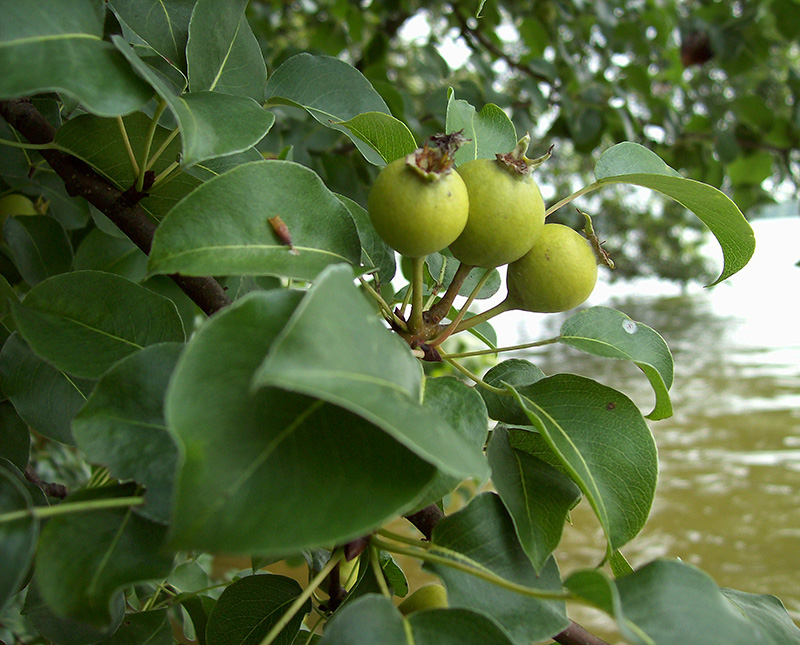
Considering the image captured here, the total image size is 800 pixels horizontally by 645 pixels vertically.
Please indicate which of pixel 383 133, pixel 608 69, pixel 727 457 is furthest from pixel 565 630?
pixel 727 457

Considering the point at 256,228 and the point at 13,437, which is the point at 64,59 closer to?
the point at 256,228

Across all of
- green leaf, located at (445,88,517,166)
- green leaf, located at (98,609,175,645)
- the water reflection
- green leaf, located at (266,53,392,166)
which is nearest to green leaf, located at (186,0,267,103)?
green leaf, located at (266,53,392,166)

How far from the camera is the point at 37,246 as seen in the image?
0.49 metres

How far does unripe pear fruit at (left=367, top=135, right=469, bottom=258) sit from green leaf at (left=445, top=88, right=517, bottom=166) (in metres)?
0.11

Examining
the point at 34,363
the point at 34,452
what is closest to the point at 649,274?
the point at 34,452

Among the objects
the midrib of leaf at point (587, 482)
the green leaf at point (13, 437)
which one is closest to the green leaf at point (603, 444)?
the midrib of leaf at point (587, 482)

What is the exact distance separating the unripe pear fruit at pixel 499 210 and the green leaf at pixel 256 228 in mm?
58

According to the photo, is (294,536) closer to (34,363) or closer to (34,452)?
(34,363)

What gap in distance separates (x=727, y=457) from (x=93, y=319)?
2.03 m

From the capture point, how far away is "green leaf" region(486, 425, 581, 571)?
28 centimetres

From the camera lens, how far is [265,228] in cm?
26

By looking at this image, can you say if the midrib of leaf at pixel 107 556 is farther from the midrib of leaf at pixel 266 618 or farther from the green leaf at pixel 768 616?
the green leaf at pixel 768 616

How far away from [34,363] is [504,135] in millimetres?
333

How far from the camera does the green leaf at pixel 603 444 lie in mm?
282
